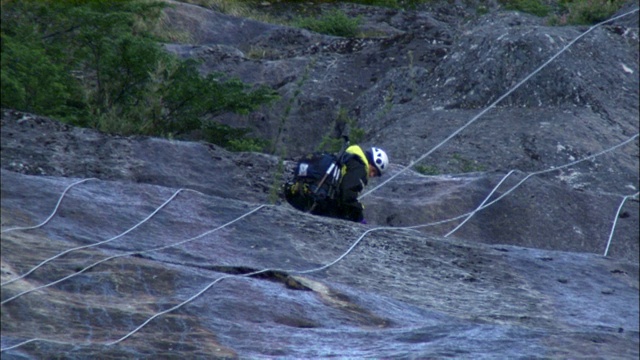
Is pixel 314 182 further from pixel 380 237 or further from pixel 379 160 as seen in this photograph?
pixel 380 237

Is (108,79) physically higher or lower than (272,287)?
higher

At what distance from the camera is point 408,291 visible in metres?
8.20

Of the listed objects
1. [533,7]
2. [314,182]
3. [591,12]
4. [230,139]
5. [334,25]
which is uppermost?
[591,12]

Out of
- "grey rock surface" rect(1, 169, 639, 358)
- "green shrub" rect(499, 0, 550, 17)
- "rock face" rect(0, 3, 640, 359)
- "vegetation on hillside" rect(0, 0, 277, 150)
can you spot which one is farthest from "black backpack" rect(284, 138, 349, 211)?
"green shrub" rect(499, 0, 550, 17)

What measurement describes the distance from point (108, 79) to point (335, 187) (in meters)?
4.97

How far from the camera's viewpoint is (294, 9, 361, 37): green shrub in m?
24.9

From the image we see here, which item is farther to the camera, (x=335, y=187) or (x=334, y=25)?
(x=334, y=25)

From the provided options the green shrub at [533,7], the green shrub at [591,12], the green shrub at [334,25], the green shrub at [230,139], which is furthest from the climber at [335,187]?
the green shrub at [533,7]

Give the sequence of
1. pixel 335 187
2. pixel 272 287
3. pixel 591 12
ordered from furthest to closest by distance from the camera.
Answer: pixel 591 12 → pixel 335 187 → pixel 272 287

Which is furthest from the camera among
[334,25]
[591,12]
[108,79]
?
[334,25]

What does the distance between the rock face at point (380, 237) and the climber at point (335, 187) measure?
0.51 m

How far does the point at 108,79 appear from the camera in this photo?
1394 cm

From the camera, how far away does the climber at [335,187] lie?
10.1m

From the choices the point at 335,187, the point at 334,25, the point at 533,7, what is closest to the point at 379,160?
the point at 335,187
